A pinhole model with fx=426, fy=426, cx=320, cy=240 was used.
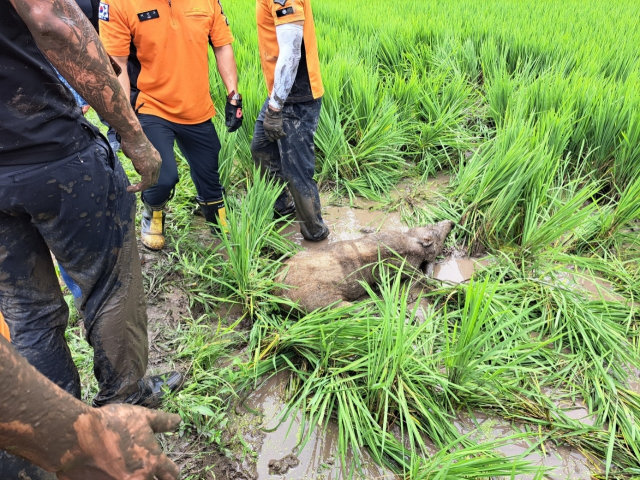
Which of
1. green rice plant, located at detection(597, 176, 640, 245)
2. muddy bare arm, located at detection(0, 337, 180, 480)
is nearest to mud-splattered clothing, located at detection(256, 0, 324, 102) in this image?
green rice plant, located at detection(597, 176, 640, 245)

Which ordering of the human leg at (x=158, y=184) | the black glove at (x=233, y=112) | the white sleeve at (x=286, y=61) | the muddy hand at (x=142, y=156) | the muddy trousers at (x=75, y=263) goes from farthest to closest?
the black glove at (x=233, y=112)
the human leg at (x=158, y=184)
the white sleeve at (x=286, y=61)
the muddy hand at (x=142, y=156)
the muddy trousers at (x=75, y=263)

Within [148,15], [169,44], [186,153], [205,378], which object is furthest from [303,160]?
[205,378]

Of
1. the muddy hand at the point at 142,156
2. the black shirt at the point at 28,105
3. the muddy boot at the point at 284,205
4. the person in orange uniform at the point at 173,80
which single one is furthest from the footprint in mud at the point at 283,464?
the muddy boot at the point at 284,205

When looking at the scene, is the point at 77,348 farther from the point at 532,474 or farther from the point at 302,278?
the point at 532,474

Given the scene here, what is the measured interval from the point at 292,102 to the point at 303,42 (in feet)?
1.05

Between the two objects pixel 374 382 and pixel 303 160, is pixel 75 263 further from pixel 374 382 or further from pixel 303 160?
pixel 303 160

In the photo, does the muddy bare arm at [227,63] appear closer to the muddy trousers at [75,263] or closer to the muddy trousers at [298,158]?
the muddy trousers at [298,158]

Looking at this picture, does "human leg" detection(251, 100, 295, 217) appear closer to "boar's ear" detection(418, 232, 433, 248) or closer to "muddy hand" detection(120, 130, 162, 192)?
"boar's ear" detection(418, 232, 433, 248)

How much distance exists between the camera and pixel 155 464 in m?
0.77

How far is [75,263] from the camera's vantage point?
129 centimetres

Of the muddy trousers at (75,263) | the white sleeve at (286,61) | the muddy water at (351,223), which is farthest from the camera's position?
the muddy water at (351,223)

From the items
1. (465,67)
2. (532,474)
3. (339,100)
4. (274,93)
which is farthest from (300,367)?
(465,67)

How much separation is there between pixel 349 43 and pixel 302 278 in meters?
3.07

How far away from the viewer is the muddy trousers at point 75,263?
117cm
